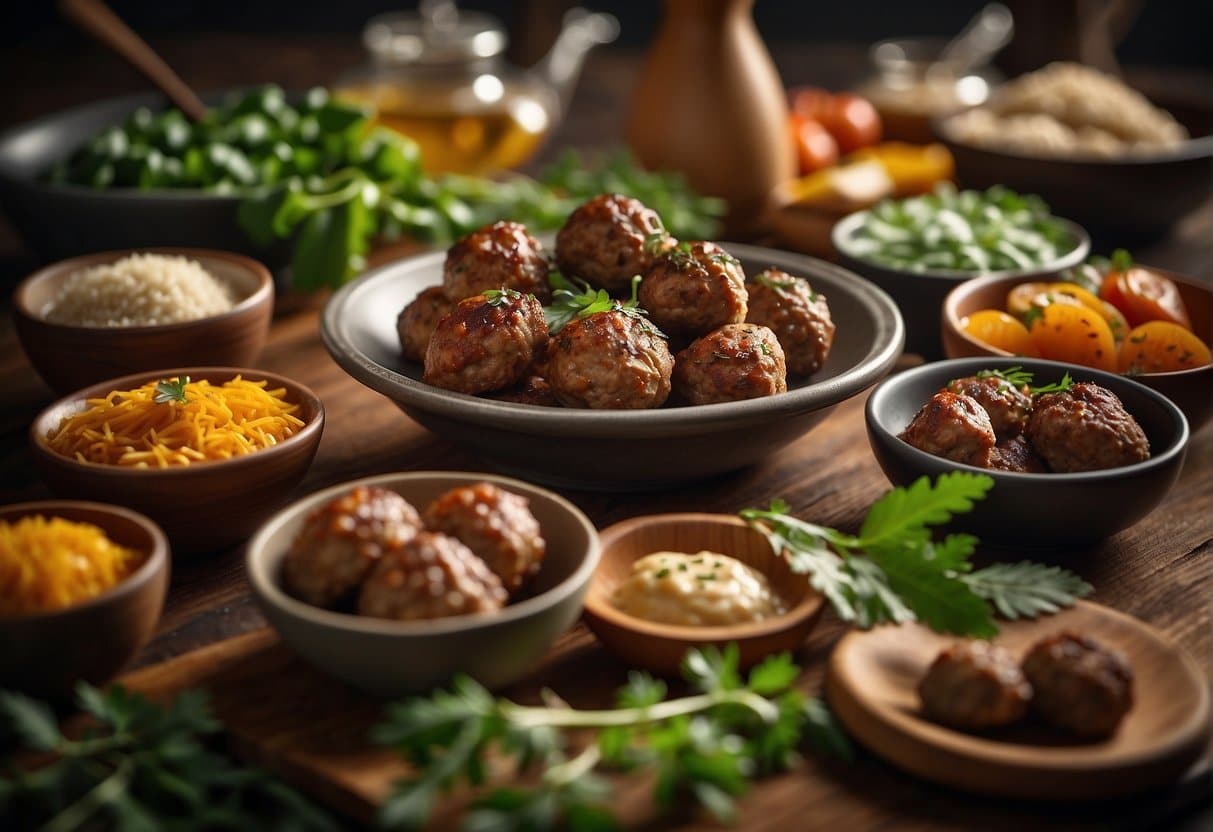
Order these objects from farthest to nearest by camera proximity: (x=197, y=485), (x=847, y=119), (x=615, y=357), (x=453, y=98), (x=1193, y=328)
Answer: (x=847, y=119), (x=453, y=98), (x=1193, y=328), (x=615, y=357), (x=197, y=485)

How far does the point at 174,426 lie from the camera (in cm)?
262

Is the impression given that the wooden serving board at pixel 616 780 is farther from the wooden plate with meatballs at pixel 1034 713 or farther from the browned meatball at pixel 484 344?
the browned meatball at pixel 484 344

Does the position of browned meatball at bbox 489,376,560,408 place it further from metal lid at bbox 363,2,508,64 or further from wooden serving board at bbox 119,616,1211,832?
metal lid at bbox 363,2,508,64

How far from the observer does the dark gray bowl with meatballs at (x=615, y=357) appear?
2635 mm

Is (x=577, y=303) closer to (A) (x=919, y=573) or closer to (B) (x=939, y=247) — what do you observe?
(A) (x=919, y=573)

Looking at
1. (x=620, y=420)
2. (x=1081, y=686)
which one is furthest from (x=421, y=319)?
(x=1081, y=686)

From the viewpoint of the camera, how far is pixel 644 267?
9.74 ft

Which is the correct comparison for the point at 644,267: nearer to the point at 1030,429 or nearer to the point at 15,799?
the point at 1030,429

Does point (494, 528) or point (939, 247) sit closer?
point (494, 528)

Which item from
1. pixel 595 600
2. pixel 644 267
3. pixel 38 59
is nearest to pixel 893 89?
pixel 644 267

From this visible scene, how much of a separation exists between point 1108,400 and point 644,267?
108cm

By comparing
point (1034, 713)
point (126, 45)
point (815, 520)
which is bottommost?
point (815, 520)

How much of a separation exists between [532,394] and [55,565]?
3.54 ft

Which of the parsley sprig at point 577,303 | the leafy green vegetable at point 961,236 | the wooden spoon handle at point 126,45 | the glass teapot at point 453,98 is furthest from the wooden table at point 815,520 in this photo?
the glass teapot at point 453,98
